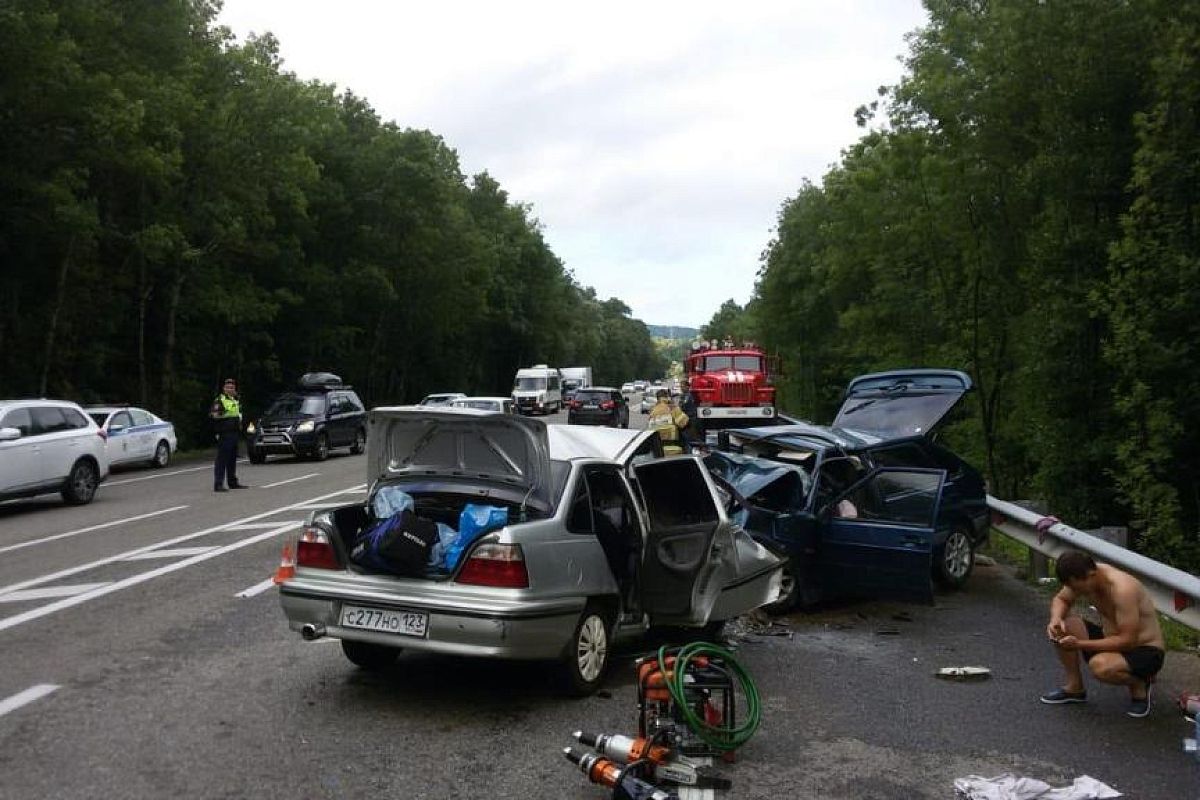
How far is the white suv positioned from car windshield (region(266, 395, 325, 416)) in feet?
27.3

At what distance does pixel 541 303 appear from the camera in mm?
80250

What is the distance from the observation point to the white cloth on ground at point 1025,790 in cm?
442

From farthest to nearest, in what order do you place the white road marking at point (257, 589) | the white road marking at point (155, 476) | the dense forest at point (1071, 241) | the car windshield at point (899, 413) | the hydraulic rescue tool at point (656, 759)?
the white road marking at point (155, 476)
the car windshield at point (899, 413)
the dense forest at point (1071, 241)
the white road marking at point (257, 589)
the hydraulic rescue tool at point (656, 759)

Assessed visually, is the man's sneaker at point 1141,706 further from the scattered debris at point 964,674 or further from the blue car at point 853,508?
the blue car at point 853,508

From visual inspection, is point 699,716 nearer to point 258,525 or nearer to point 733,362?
point 258,525

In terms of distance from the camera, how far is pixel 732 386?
96.9ft

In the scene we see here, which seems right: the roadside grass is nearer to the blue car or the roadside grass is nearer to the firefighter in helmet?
the blue car

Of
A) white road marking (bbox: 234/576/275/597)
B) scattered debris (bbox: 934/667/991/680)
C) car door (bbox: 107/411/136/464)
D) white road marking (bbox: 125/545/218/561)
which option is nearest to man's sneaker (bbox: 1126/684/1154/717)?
scattered debris (bbox: 934/667/991/680)

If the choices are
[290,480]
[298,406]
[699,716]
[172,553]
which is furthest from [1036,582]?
[298,406]

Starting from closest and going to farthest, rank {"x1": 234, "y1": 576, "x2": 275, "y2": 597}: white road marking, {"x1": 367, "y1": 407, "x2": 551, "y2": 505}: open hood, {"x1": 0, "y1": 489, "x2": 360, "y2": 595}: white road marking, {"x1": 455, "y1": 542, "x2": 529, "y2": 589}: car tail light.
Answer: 1. {"x1": 455, "y1": 542, "x2": 529, "y2": 589}: car tail light
2. {"x1": 367, "y1": 407, "x2": 551, "y2": 505}: open hood
3. {"x1": 234, "y1": 576, "x2": 275, "y2": 597}: white road marking
4. {"x1": 0, "y1": 489, "x2": 360, "y2": 595}: white road marking

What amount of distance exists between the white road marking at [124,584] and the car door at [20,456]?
484cm

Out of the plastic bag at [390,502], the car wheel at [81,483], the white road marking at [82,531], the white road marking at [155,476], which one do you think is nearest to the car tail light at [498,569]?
the plastic bag at [390,502]

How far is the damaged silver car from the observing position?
5.47 metres

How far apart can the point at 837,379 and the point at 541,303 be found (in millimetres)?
41311
